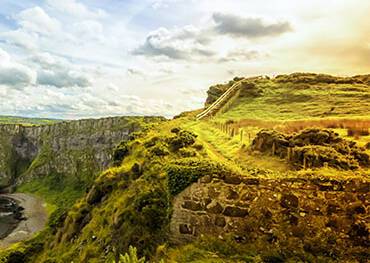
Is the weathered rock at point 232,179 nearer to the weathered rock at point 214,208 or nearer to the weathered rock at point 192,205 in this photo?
the weathered rock at point 214,208

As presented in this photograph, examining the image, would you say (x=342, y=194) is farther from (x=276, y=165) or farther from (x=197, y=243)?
(x=197, y=243)

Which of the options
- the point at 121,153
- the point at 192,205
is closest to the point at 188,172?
the point at 192,205

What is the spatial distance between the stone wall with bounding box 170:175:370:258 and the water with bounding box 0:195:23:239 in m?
82.0

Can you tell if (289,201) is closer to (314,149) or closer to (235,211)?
(235,211)

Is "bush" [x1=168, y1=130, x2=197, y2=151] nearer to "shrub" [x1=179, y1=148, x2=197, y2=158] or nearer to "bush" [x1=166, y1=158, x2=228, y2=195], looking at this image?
"shrub" [x1=179, y1=148, x2=197, y2=158]

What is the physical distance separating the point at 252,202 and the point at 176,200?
389 centimetres

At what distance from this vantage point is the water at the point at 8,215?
314 ft

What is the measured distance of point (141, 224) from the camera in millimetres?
20656

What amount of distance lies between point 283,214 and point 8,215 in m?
111

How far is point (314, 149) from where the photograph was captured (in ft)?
65.5

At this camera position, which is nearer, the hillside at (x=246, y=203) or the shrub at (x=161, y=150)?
the hillside at (x=246, y=203)

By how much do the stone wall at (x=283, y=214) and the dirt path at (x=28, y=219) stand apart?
6941cm

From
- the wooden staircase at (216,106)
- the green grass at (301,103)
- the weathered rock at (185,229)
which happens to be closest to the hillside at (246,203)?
the weathered rock at (185,229)

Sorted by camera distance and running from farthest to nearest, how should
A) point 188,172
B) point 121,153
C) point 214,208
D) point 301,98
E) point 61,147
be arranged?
point 61,147 → point 301,98 → point 121,153 → point 188,172 → point 214,208
